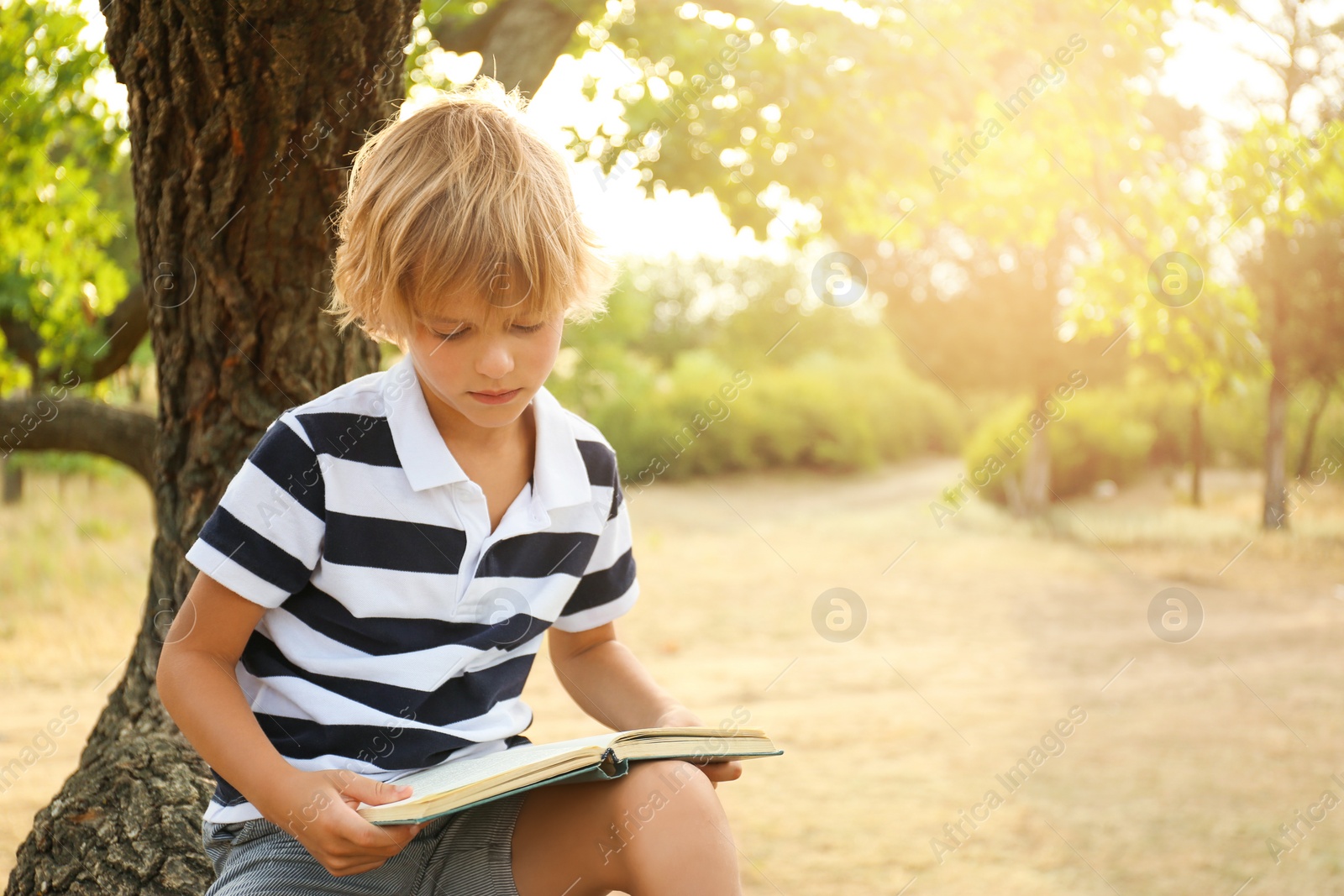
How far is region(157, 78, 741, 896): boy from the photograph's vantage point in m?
1.25

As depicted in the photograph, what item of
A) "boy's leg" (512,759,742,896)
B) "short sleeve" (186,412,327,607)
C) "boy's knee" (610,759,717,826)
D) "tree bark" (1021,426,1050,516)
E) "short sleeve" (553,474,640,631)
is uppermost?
"short sleeve" (186,412,327,607)

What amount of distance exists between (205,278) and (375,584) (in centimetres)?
126

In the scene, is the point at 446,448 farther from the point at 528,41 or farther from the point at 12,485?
the point at 12,485

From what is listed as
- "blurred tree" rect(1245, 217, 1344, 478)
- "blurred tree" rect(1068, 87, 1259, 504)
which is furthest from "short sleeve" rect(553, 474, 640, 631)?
"blurred tree" rect(1245, 217, 1344, 478)

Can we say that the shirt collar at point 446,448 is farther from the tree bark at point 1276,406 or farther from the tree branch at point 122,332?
the tree bark at point 1276,406

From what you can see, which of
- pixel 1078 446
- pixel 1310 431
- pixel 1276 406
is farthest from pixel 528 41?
pixel 1078 446

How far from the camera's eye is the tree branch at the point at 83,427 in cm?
374

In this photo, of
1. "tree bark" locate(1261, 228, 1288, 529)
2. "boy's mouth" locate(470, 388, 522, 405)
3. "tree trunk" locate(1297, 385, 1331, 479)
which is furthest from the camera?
"tree trunk" locate(1297, 385, 1331, 479)

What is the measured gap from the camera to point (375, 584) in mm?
1375

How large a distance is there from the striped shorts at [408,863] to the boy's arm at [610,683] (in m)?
0.23

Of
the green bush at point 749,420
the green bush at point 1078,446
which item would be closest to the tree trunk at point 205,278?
the green bush at point 749,420

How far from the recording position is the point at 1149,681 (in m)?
5.71

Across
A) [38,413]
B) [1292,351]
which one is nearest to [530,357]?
[38,413]

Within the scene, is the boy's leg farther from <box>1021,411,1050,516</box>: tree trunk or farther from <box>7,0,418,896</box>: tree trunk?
<box>1021,411,1050,516</box>: tree trunk
